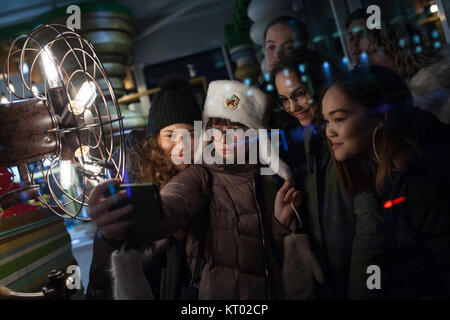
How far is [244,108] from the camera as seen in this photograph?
1.25m

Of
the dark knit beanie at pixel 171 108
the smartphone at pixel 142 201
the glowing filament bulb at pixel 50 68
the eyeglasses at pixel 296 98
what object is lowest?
the smartphone at pixel 142 201

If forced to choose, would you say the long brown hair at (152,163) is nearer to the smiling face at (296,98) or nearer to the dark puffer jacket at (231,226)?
the dark puffer jacket at (231,226)

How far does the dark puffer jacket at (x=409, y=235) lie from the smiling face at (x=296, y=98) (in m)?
0.36

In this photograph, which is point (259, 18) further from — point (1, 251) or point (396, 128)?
point (1, 251)

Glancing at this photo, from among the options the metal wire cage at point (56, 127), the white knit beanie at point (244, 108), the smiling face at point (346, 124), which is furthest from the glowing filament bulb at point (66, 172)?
the smiling face at point (346, 124)

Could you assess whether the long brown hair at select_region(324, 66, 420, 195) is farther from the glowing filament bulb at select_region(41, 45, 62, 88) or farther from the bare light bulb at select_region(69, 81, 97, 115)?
the glowing filament bulb at select_region(41, 45, 62, 88)

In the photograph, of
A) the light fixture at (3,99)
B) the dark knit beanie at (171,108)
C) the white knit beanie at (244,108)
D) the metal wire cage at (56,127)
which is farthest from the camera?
the light fixture at (3,99)

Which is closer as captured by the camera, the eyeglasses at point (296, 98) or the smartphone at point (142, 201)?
the smartphone at point (142, 201)

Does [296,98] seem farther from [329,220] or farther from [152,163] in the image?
[152,163]

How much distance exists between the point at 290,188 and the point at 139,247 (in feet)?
1.86

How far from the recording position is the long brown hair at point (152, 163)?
4.31 feet

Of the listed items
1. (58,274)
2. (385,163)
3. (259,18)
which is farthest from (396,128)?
(58,274)

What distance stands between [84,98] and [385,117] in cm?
105

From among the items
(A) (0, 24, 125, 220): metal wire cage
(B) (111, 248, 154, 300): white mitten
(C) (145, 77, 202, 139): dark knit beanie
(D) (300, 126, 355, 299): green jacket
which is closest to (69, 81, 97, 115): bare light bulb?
(A) (0, 24, 125, 220): metal wire cage
